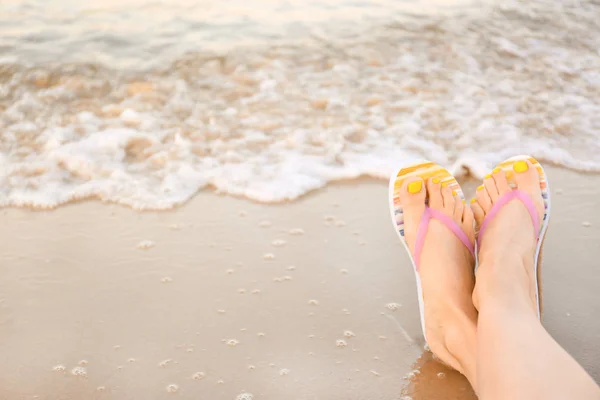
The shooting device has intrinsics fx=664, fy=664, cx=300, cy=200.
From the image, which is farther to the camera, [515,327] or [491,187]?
[491,187]

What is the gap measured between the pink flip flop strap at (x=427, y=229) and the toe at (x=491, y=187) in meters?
0.17

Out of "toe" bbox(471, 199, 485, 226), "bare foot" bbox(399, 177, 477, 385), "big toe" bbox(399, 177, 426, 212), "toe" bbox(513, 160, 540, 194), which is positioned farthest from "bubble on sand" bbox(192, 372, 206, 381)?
"toe" bbox(513, 160, 540, 194)

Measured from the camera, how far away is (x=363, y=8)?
4336 mm

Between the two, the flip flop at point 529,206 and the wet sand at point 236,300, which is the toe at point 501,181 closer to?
the flip flop at point 529,206

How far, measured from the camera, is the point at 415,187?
1.99 m

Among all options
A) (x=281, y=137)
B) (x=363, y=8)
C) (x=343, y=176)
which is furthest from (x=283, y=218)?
(x=363, y=8)

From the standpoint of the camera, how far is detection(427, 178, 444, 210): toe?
77.1 inches

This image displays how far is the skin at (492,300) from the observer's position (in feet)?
4.18

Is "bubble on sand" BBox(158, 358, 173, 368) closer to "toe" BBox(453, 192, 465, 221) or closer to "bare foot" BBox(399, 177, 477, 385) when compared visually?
"bare foot" BBox(399, 177, 477, 385)

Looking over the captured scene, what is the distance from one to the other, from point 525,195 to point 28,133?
1980 mm

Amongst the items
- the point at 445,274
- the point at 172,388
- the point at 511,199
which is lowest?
the point at 172,388

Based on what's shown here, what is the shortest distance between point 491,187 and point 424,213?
0.25 m

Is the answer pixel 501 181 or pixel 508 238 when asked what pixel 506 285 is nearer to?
pixel 508 238

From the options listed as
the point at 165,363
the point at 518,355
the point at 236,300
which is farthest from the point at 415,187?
the point at 165,363
